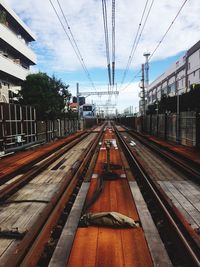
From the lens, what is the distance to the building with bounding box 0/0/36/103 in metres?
48.6

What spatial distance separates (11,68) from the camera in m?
50.7

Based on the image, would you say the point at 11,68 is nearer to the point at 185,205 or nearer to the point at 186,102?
the point at 186,102

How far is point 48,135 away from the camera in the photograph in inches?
1046

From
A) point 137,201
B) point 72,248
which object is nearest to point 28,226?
point 72,248

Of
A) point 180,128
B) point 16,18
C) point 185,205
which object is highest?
point 16,18

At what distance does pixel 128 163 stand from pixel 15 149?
6.11m

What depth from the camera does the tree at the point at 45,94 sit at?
39688mm

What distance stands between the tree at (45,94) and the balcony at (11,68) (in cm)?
442

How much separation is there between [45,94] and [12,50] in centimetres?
1842

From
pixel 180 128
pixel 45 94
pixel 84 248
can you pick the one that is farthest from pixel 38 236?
pixel 45 94

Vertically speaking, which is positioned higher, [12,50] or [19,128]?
[12,50]

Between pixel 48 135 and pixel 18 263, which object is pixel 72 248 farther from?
pixel 48 135

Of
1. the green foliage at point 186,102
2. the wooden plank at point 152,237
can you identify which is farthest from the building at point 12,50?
the wooden plank at point 152,237

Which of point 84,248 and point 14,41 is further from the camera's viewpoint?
point 14,41
